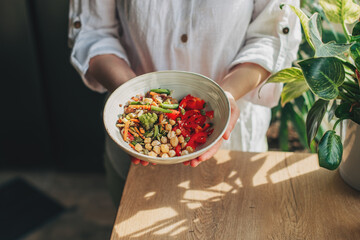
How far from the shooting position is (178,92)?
3.52 feet

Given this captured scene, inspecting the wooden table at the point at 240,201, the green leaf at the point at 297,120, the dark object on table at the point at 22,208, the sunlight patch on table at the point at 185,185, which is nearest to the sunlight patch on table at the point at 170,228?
the wooden table at the point at 240,201

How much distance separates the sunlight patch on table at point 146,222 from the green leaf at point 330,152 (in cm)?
38

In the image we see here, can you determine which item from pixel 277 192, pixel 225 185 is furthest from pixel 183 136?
pixel 277 192

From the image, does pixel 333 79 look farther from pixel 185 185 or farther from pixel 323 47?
pixel 185 185

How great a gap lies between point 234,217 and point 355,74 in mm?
465

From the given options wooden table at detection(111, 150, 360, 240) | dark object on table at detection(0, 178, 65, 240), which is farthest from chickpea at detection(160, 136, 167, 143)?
dark object on table at detection(0, 178, 65, 240)

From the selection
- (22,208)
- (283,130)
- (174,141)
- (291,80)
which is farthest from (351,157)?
(22,208)

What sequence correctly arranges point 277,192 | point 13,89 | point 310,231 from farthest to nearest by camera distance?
point 13,89
point 277,192
point 310,231

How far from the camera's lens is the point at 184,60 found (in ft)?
4.01

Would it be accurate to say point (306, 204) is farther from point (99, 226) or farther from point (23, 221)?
point (23, 221)

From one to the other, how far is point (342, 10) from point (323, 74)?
0.81 ft

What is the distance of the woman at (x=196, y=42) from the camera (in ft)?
3.71

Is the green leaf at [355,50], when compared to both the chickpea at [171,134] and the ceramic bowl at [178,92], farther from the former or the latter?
the chickpea at [171,134]

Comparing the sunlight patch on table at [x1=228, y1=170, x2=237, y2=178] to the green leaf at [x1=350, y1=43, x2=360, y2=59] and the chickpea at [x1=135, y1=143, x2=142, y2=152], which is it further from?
the green leaf at [x1=350, y1=43, x2=360, y2=59]
